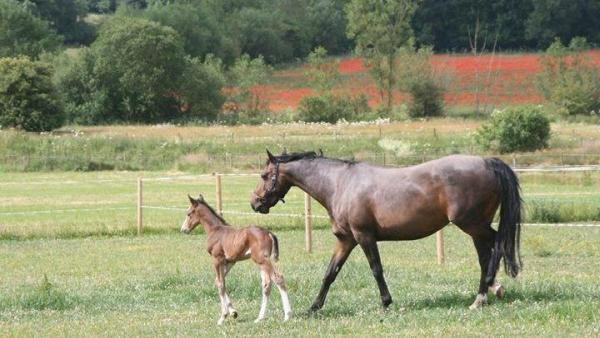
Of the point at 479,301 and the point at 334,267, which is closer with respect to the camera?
the point at 479,301

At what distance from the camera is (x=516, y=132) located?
194 ft

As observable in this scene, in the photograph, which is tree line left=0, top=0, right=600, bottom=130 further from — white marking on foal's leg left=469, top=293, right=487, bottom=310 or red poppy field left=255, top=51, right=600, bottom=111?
white marking on foal's leg left=469, top=293, right=487, bottom=310

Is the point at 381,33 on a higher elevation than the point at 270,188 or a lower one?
higher

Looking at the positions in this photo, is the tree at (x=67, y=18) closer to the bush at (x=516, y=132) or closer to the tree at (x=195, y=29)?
the tree at (x=195, y=29)

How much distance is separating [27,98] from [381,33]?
41923 millimetres

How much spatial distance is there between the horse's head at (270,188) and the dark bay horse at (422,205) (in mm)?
31

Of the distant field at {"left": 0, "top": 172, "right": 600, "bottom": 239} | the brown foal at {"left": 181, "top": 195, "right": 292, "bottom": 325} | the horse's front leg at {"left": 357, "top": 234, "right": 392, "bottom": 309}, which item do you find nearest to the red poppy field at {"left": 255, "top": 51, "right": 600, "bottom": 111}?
the distant field at {"left": 0, "top": 172, "right": 600, "bottom": 239}

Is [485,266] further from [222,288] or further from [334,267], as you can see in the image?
[222,288]

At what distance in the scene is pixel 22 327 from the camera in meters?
13.0

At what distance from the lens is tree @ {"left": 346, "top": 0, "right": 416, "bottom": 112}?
352ft

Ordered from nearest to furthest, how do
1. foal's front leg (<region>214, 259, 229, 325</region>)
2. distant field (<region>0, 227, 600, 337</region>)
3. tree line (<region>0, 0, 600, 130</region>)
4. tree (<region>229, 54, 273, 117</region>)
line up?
distant field (<region>0, 227, 600, 337</region>)
foal's front leg (<region>214, 259, 229, 325</region>)
tree line (<region>0, 0, 600, 130</region>)
tree (<region>229, 54, 273, 117</region>)

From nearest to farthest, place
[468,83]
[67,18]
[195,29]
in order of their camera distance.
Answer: [468,83] → [195,29] → [67,18]

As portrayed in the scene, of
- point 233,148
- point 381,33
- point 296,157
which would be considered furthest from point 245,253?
point 381,33

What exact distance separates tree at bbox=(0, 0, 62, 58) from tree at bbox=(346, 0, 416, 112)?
1261 inches
